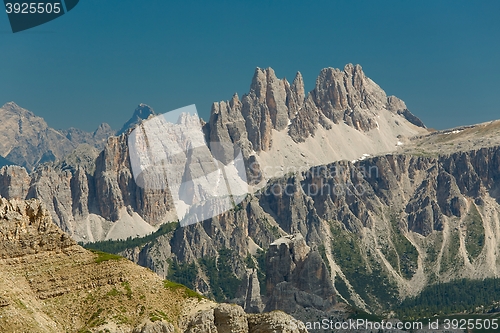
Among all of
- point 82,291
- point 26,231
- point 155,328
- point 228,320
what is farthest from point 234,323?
point 26,231

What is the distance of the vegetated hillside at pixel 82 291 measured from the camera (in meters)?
67.1

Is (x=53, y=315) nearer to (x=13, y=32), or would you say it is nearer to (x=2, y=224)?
(x=2, y=224)

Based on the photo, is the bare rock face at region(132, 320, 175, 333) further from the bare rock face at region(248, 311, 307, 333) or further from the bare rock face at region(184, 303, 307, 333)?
the bare rock face at region(248, 311, 307, 333)

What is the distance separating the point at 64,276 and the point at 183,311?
10640mm

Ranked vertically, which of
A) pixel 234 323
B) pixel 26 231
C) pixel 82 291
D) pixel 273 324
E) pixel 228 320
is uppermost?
pixel 26 231

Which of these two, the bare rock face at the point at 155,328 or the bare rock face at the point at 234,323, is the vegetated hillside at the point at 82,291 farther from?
the bare rock face at the point at 155,328

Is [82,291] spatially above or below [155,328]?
above

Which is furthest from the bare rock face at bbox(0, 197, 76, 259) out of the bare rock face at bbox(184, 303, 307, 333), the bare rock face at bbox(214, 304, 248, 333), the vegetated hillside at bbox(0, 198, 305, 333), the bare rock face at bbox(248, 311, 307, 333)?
the bare rock face at bbox(248, 311, 307, 333)

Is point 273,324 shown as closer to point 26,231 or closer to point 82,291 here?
point 82,291

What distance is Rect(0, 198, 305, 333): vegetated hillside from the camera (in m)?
67.1

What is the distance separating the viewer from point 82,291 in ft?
229

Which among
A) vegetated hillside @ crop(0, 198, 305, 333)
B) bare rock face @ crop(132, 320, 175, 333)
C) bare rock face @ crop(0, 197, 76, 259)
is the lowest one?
bare rock face @ crop(132, 320, 175, 333)

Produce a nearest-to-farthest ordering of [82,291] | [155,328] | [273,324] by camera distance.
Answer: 1. [155,328]
2. [273,324]
3. [82,291]

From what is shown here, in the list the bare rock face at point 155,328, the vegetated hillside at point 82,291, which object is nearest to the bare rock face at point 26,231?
the vegetated hillside at point 82,291
